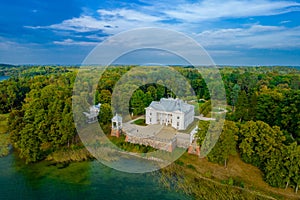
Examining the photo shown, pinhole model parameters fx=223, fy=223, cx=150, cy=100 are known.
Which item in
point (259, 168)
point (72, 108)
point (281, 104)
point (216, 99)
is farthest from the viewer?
point (216, 99)

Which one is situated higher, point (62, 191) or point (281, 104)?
point (281, 104)

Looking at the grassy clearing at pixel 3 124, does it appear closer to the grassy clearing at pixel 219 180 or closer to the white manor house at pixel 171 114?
the white manor house at pixel 171 114

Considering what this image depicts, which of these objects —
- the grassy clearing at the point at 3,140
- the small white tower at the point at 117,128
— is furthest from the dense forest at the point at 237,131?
the small white tower at the point at 117,128

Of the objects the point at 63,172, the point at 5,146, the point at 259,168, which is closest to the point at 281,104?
the point at 259,168

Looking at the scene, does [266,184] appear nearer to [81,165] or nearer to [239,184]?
[239,184]

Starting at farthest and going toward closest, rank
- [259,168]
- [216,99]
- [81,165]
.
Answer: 1. [216,99]
2. [81,165]
3. [259,168]

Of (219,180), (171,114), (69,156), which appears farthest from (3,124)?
(219,180)

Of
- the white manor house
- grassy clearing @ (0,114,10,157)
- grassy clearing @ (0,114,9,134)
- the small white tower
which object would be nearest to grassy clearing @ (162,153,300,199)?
the white manor house
